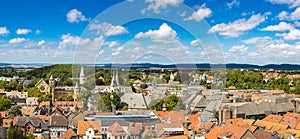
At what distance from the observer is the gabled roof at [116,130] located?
8409 mm

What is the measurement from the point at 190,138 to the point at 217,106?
3635 mm

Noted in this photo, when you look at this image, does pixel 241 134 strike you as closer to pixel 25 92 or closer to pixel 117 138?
pixel 117 138

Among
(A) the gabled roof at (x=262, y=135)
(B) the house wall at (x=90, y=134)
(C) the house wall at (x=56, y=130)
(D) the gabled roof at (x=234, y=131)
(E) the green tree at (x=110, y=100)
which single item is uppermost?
(E) the green tree at (x=110, y=100)

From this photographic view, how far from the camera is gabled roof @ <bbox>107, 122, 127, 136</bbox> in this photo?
841 cm

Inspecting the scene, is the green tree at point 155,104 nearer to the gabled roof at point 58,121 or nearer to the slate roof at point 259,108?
the slate roof at point 259,108

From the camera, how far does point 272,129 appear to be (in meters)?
9.45

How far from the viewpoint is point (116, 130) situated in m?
8.49

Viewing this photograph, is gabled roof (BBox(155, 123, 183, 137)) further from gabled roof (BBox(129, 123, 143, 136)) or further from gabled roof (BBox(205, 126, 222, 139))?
gabled roof (BBox(205, 126, 222, 139))

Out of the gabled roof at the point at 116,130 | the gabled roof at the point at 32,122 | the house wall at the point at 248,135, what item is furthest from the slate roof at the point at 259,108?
the gabled roof at the point at 32,122

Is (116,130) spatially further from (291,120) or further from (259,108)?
(259,108)

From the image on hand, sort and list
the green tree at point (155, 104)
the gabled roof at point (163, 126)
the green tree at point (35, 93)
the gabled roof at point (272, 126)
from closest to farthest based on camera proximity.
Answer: the gabled roof at point (163, 126) → the gabled roof at point (272, 126) → the green tree at point (155, 104) → the green tree at point (35, 93)

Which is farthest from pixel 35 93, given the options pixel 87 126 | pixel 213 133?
pixel 213 133

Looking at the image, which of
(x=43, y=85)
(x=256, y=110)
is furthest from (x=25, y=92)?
(x=256, y=110)

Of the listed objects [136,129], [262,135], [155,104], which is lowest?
[262,135]
